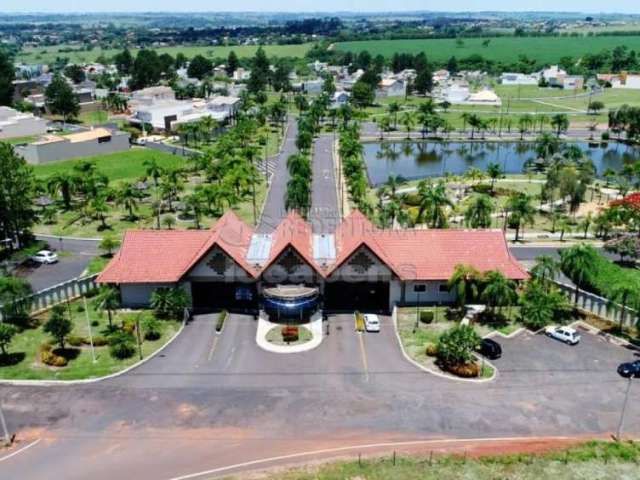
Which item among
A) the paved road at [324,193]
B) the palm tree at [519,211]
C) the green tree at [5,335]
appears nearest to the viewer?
the green tree at [5,335]

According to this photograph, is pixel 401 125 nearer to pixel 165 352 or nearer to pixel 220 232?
pixel 220 232

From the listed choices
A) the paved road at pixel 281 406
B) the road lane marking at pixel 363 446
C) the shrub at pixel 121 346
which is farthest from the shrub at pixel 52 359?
the road lane marking at pixel 363 446

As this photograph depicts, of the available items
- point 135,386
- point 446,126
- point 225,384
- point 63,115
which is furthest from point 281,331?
point 63,115

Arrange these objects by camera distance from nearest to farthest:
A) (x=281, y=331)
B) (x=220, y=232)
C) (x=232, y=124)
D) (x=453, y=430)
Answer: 1. (x=453, y=430)
2. (x=281, y=331)
3. (x=220, y=232)
4. (x=232, y=124)

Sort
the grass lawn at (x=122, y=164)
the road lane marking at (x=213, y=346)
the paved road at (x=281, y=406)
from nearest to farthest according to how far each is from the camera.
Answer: the paved road at (x=281, y=406)
the road lane marking at (x=213, y=346)
the grass lawn at (x=122, y=164)

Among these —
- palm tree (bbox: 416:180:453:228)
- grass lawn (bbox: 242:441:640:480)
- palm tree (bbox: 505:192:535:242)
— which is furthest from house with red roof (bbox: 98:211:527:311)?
grass lawn (bbox: 242:441:640:480)

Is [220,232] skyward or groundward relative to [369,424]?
skyward

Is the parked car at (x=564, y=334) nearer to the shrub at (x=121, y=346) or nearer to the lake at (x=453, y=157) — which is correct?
the shrub at (x=121, y=346)

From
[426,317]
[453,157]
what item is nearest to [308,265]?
[426,317]
